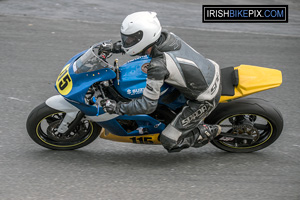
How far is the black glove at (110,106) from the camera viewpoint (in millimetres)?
4855

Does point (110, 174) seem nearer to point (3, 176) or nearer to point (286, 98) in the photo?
point (3, 176)

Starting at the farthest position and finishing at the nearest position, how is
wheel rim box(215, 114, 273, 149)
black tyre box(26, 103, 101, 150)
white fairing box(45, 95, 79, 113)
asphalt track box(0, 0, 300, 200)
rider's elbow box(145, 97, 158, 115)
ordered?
wheel rim box(215, 114, 273, 149) → black tyre box(26, 103, 101, 150) → white fairing box(45, 95, 79, 113) → asphalt track box(0, 0, 300, 200) → rider's elbow box(145, 97, 158, 115)

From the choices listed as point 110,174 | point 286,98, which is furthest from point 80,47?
point 110,174

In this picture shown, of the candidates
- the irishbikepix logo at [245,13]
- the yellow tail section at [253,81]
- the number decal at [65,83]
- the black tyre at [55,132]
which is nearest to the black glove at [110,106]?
the number decal at [65,83]

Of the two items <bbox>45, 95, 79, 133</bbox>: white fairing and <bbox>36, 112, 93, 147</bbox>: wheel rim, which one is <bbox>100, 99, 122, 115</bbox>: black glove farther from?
<bbox>36, 112, 93, 147</bbox>: wheel rim

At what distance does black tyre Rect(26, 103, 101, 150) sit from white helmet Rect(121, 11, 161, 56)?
3.79 feet

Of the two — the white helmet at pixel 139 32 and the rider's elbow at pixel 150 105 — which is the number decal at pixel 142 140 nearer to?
the rider's elbow at pixel 150 105

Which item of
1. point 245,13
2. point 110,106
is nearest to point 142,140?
point 110,106

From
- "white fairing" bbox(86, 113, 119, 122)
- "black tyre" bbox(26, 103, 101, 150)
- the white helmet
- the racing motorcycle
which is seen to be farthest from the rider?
"black tyre" bbox(26, 103, 101, 150)

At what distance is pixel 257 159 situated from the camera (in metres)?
5.65

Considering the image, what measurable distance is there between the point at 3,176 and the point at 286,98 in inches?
173

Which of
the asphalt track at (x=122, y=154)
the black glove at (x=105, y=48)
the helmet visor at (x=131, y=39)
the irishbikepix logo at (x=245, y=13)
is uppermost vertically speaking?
the irishbikepix logo at (x=245, y=13)

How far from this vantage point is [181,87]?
496cm

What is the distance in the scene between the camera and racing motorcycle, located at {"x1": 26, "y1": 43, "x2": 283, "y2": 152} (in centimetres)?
506
